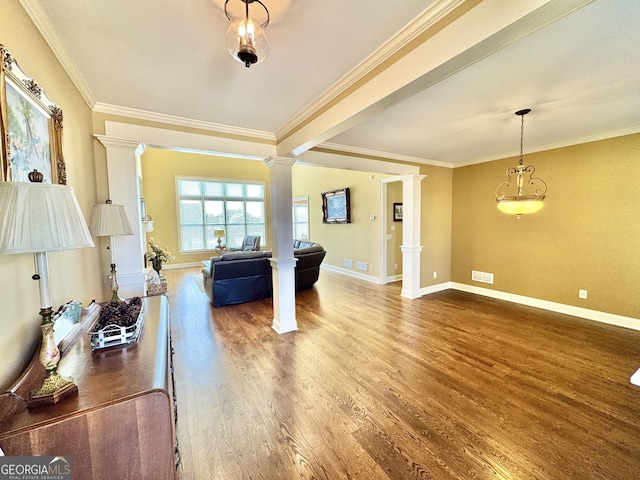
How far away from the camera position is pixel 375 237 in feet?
18.6

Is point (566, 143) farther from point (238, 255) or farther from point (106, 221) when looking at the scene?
point (106, 221)

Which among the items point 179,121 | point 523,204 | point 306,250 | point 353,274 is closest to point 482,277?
point 523,204

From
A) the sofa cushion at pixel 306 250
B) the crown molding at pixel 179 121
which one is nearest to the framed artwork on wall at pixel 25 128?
the crown molding at pixel 179 121

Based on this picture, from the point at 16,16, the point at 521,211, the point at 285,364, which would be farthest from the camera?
the point at 521,211

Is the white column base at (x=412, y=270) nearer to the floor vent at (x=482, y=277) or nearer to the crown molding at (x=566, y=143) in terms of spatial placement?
the floor vent at (x=482, y=277)

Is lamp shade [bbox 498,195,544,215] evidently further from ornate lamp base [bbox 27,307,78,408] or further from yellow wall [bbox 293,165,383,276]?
ornate lamp base [bbox 27,307,78,408]

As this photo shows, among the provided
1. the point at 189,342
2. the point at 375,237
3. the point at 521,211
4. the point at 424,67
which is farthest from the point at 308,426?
the point at 375,237

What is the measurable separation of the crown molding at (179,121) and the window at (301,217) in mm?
4986

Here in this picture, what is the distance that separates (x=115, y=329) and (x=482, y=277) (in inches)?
206

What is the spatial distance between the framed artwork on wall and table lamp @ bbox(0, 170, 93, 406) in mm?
348

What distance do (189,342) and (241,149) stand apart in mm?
A: 2301

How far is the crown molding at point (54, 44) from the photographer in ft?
4.11

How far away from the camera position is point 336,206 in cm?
668

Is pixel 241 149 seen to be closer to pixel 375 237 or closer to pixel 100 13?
pixel 100 13
